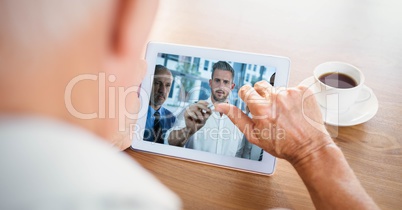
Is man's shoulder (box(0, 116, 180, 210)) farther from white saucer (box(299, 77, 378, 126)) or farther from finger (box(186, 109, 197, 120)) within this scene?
white saucer (box(299, 77, 378, 126))

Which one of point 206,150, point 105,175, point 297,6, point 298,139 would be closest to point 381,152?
point 298,139

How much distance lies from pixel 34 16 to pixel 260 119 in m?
0.51

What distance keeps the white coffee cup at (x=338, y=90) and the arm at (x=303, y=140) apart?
0.04 meters

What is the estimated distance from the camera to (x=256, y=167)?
0.81 metres

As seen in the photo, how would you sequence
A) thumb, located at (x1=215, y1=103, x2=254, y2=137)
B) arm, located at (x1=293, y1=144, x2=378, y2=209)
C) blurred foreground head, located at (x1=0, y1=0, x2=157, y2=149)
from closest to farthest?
blurred foreground head, located at (x1=0, y1=0, x2=157, y2=149) < arm, located at (x1=293, y1=144, x2=378, y2=209) < thumb, located at (x1=215, y1=103, x2=254, y2=137)

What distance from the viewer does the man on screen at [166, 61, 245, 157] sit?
829 mm

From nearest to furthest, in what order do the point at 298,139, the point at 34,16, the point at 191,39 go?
the point at 34,16
the point at 298,139
the point at 191,39

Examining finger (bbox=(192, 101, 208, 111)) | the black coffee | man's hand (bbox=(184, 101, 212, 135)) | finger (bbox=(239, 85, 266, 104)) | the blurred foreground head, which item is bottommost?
man's hand (bbox=(184, 101, 212, 135))

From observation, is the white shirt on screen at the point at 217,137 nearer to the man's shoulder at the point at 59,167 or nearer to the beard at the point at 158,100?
the beard at the point at 158,100

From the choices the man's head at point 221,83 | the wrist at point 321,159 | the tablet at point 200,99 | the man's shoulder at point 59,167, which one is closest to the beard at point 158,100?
the tablet at point 200,99

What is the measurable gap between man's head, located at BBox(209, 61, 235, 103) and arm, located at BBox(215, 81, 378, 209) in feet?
0.10

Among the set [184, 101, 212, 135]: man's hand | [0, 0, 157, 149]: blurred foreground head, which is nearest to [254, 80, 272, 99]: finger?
[184, 101, 212, 135]: man's hand

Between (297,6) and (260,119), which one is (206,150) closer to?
(260,119)

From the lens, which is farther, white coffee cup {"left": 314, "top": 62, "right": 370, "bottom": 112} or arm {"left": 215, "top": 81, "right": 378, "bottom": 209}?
white coffee cup {"left": 314, "top": 62, "right": 370, "bottom": 112}
